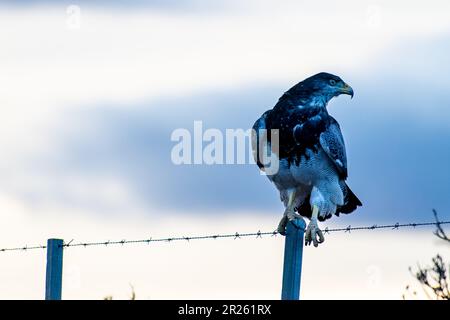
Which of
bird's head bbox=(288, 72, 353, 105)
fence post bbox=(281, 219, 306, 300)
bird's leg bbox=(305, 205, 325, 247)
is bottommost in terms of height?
fence post bbox=(281, 219, 306, 300)

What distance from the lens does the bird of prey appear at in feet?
45.8

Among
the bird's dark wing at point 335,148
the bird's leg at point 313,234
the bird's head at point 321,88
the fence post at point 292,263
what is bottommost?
the fence post at point 292,263

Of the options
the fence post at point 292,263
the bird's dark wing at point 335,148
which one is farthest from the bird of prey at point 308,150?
the fence post at point 292,263

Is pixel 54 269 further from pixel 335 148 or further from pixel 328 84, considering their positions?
pixel 328 84

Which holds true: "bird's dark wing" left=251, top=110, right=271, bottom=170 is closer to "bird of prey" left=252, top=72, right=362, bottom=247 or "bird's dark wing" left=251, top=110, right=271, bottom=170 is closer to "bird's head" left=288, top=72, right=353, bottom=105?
"bird of prey" left=252, top=72, right=362, bottom=247

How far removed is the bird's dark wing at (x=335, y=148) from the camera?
1404cm

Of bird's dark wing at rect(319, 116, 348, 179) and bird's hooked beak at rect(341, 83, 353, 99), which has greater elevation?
bird's hooked beak at rect(341, 83, 353, 99)

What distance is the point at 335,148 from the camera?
14.1 metres

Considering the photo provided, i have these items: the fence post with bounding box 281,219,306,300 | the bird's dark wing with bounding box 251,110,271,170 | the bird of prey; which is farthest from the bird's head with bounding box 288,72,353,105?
the fence post with bounding box 281,219,306,300

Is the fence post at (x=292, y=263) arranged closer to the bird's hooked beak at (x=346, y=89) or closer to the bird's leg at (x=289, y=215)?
the bird's leg at (x=289, y=215)

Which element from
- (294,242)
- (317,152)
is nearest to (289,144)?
(317,152)

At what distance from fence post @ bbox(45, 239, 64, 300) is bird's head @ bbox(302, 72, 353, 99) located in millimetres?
4220

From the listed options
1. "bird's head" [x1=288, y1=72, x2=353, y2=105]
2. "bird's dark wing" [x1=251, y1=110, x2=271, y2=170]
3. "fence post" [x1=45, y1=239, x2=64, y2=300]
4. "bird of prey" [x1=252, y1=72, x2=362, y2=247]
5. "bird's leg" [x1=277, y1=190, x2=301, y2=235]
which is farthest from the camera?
"bird's head" [x1=288, y1=72, x2=353, y2=105]

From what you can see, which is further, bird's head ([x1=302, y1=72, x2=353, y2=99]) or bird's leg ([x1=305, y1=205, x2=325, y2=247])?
bird's head ([x1=302, y1=72, x2=353, y2=99])
